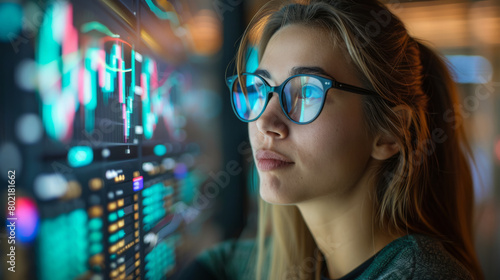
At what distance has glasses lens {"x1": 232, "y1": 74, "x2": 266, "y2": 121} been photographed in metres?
0.69

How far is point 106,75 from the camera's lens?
443 millimetres

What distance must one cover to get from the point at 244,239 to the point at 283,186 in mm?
519

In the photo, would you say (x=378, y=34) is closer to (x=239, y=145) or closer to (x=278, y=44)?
(x=278, y=44)

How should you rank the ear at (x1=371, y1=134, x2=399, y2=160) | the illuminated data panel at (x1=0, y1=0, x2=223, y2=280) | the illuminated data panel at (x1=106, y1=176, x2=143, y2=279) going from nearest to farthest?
the illuminated data panel at (x1=0, y1=0, x2=223, y2=280) → the illuminated data panel at (x1=106, y1=176, x2=143, y2=279) → the ear at (x1=371, y1=134, x2=399, y2=160)

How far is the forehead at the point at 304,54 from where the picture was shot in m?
0.67

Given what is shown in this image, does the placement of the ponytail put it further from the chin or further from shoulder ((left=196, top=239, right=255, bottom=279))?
shoulder ((left=196, top=239, right=255, bottom=279))

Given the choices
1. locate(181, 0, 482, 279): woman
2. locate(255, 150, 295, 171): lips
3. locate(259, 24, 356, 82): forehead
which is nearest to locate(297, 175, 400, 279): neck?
locate(181, 0, 482, 279): woman

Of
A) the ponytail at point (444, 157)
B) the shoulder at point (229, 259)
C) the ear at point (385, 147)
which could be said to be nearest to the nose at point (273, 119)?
the ear at point (385, 147)

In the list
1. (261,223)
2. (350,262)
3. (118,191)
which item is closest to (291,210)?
(261,223)

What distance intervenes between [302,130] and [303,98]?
0.21ft

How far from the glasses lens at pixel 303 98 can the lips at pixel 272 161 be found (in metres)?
0.08

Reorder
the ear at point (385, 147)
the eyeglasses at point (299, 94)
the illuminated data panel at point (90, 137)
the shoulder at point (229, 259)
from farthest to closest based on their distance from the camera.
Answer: the shoulder at point (229, 259) < the ear at point (385, 147) < the eyeglasses at point (299, 94) < the illuminated data panel at point (90, 137)

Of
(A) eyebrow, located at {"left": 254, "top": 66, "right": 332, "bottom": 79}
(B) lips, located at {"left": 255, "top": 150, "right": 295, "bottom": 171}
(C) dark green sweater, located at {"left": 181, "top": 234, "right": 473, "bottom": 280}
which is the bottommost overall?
(C) dark green sweater, located at {"left": 181, "top": 234, "right": 473, "bottom": 280}

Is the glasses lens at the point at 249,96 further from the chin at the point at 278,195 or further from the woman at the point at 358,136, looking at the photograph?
the chin at the point at 278,195
